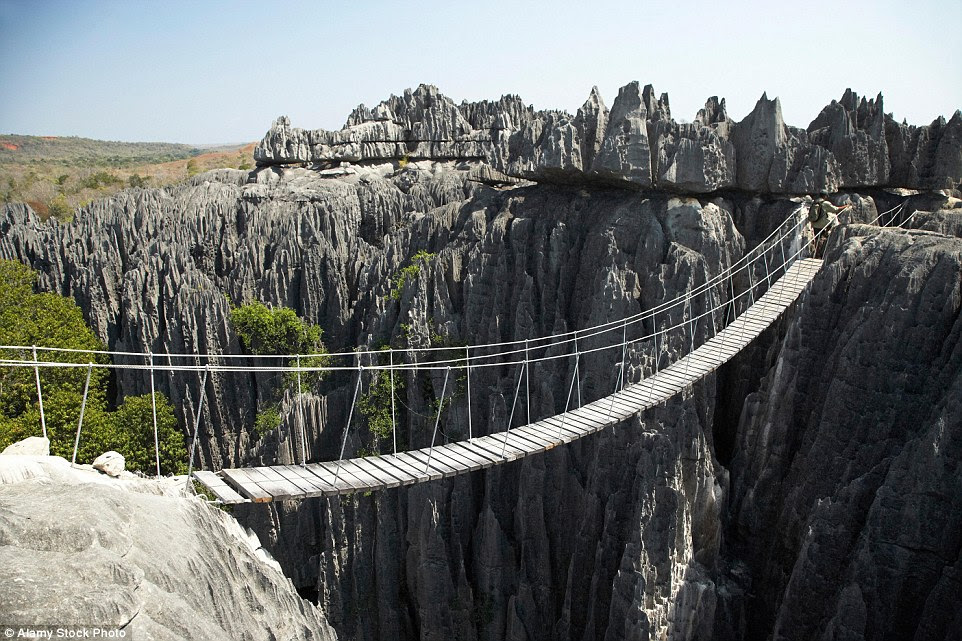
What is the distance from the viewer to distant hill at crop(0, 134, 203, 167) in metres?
121

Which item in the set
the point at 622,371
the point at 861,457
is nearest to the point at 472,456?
the point at 622,371

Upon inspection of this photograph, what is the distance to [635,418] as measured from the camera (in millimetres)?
21375

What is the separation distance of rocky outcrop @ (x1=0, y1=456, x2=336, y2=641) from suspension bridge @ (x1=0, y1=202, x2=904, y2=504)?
2.85ft

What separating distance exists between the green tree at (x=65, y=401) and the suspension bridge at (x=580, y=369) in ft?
28.3

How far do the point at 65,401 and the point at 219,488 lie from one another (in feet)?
66.3

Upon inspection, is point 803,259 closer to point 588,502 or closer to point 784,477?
point 784,477

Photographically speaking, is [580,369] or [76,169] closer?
[580,369]

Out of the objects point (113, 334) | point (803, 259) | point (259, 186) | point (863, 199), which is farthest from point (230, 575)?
point (259, 186)

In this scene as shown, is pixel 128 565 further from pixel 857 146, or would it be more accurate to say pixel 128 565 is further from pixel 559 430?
pixel 857 146

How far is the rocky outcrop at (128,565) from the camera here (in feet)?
26.5

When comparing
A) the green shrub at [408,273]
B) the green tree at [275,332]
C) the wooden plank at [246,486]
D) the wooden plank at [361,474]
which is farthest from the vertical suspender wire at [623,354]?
the green tree at [275,332]

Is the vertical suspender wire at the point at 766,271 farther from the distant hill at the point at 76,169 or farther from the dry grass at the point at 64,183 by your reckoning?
the distant hill at the point at 76,169

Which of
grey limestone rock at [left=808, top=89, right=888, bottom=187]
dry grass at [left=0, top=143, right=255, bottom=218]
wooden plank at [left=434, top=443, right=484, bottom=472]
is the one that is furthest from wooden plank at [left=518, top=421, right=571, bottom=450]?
dry grass at [left=0, top=143, right=255, bottom=218]

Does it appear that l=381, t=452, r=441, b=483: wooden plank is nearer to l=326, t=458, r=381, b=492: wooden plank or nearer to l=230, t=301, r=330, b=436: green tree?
l=326, t=458, r=381, b=492: wooden plank
